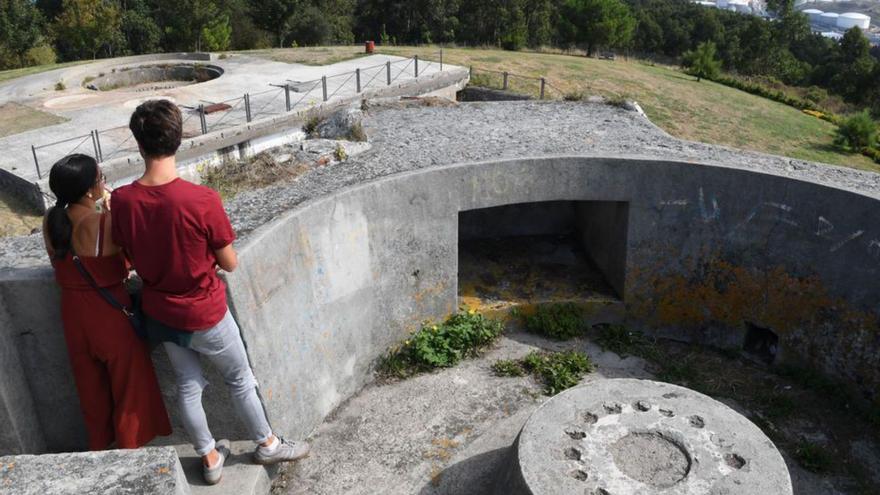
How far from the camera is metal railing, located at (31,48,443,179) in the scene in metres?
14.7

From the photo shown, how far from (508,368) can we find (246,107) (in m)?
10.5

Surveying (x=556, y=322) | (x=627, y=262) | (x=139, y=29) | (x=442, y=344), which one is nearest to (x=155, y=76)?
(x=139, y=29)

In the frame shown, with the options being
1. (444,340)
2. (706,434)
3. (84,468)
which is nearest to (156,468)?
(84,468)

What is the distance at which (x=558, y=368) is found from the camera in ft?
25.1

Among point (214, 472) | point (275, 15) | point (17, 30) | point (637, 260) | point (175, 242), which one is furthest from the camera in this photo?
point (275, 15)

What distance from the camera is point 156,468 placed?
10.7 feet

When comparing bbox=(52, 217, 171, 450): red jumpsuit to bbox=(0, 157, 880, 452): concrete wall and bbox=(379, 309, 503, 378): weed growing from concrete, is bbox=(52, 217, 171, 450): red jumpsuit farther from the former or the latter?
bbox=(379, 309, 503, 378): weed growing from concrete

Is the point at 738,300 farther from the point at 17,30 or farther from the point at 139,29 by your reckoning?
the point at 17,30

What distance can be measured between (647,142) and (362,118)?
4.30m

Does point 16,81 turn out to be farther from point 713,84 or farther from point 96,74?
point 713,84

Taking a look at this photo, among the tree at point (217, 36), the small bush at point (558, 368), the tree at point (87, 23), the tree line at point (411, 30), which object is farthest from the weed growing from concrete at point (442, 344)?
the tree at point (87, 23)

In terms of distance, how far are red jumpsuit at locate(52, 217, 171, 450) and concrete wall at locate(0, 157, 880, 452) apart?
3.31 ft

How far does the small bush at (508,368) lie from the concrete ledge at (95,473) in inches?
184

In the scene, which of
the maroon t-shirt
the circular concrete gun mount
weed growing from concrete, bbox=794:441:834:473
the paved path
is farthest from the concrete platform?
the paved path
